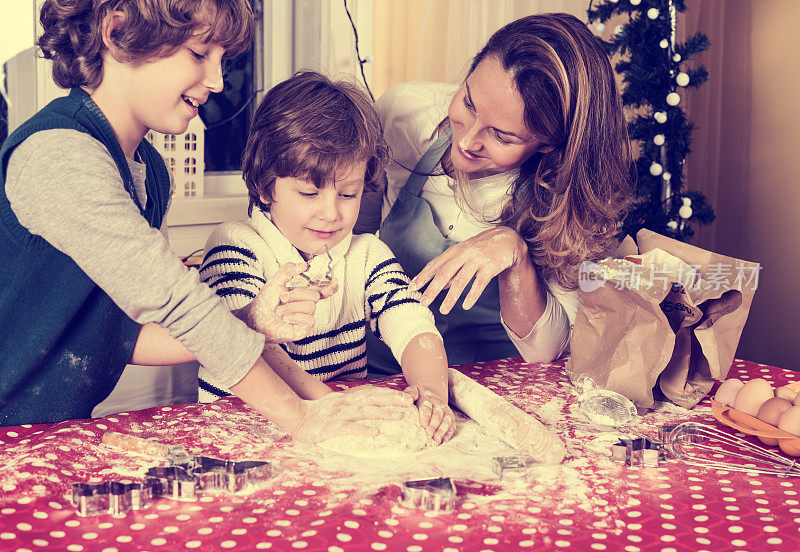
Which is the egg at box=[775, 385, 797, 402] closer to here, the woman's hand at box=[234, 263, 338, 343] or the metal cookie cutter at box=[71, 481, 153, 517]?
the woman's hand at box=[234, 263, 338, 343]

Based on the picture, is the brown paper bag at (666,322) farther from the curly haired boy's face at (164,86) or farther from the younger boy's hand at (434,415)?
the curly haired boy's face at (164,86)

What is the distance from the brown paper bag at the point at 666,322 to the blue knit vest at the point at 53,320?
2.31ft

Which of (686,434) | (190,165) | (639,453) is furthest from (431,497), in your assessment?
(190,165)

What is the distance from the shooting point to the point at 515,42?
1.46 meters

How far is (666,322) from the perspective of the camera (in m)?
1.19

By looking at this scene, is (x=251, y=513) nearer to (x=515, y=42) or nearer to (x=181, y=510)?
(x=181, y=510)

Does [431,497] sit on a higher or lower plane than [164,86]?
lower

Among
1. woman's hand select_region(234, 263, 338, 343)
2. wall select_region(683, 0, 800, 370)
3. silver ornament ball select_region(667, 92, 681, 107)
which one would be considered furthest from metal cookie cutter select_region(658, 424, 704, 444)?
→ wall select_region(683, 0, 800, 370)

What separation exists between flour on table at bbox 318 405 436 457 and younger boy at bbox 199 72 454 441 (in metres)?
0.18

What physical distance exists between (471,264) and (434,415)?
1.11 feet

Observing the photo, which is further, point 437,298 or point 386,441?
point 437,298

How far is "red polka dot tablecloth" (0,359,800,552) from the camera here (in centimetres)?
78

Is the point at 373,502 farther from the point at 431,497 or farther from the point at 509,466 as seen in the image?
the point at 509,466

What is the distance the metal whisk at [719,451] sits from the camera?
3.29 ft
